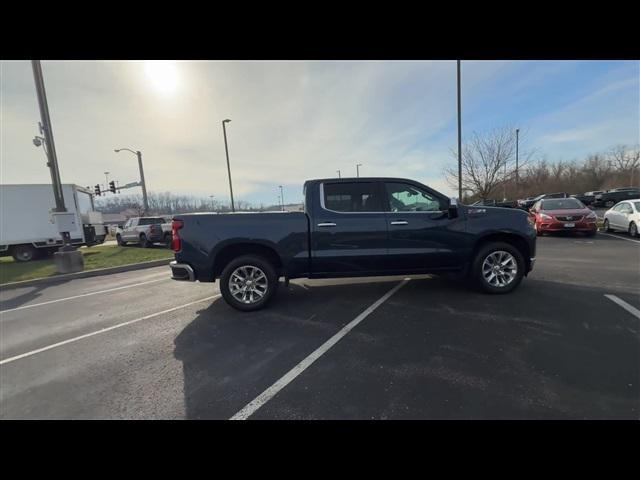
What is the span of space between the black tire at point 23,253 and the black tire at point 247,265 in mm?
14079

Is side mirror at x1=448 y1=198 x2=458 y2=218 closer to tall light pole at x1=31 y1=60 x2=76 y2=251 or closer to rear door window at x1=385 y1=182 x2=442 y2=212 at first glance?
rear door window at x1=385 y1=182 x2=442 y2=212

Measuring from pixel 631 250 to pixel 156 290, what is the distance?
1258 cm

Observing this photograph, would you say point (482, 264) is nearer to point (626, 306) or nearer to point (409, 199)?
point (409, 199)

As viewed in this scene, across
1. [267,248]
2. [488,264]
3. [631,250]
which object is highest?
[267,248]

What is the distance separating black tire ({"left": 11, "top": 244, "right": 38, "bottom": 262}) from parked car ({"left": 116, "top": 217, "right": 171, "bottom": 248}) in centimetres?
440

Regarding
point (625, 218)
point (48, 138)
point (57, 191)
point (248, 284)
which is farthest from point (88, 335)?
point (625, 218)

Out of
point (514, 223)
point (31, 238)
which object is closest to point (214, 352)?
point (514, 223)

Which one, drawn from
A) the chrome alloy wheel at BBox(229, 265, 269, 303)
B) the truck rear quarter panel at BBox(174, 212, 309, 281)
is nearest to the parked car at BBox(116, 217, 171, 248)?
the truck rear quarter panel at BBox(174, 212, 309, 281)

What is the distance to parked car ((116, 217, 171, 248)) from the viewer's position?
15.6m

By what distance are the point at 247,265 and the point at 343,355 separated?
2156mm

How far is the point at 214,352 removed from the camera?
10.7 feet

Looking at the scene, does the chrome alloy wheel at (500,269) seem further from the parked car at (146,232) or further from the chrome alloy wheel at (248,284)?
the parked car at (146,232)

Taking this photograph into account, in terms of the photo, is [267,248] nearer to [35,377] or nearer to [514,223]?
[35,377]

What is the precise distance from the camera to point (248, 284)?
446cm
